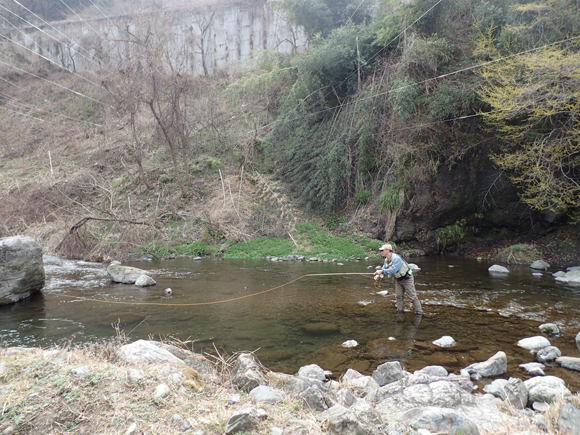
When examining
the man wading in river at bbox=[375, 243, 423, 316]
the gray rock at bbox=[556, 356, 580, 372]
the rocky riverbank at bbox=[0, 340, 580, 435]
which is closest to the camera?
the rocky riverbank at bbox=[0, 340, 580, 435]

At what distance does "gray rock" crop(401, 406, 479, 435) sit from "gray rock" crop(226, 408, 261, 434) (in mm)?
1341

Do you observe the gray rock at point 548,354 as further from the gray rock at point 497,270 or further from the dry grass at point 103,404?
the gray rock at point 497,270

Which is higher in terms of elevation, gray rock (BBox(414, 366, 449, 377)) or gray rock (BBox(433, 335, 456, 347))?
gray rock (BBox(414, 366, 449, 377))

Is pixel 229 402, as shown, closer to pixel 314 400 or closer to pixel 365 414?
pixel 314 400

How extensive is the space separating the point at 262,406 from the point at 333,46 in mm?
17773

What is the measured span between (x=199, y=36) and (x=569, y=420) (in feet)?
118

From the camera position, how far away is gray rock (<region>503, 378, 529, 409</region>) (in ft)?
11.8

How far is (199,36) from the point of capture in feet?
105

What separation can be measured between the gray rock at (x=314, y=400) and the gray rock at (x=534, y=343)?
13.0 feet

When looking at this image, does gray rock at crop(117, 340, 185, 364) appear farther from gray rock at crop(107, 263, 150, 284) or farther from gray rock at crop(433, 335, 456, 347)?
gray rock at crop(107, 263, 150, 284)

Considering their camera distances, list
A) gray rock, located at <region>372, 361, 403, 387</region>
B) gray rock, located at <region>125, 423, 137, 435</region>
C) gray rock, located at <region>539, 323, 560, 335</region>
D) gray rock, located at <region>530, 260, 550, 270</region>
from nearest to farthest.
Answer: gray rock, located at <region>125, 423, 137, 435</region> → gray rock, located at <region>372, 361, 403, 387</region> → gray rock, located at <region>539, 323, 560, 335</region> → gray rock, located at <region>530, 260, 550, 270</region>

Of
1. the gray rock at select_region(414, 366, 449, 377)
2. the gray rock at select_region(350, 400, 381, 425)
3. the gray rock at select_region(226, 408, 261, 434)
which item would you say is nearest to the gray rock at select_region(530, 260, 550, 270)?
the gray rock at select_region(414, 366, 449, 377)

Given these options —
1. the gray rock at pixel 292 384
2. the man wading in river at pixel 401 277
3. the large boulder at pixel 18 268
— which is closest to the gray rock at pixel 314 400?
the gray rock at pixel 292 384

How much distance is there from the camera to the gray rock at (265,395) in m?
3.05
